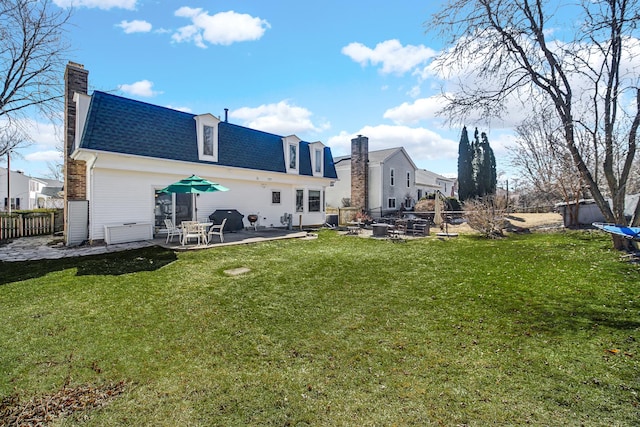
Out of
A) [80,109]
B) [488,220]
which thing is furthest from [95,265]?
[488,220]

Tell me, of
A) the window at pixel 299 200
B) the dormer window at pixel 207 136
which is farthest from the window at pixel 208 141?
the window at pixel 299 200

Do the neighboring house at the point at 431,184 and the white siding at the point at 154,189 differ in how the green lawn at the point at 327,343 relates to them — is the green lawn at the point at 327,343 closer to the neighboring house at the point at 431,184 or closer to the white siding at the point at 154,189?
the white siding at the point at 154,189

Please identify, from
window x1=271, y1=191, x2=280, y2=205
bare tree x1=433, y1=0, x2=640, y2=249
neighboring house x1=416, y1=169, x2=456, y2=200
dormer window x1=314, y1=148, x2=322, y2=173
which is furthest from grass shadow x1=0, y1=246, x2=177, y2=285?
neighboring house x1=416, y1=169, x2=456, y2=200

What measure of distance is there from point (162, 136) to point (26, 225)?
7.66 metres

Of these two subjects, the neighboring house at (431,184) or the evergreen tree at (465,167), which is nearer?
the evergreen tree at (465,167)

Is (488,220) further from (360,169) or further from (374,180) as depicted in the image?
(374,180)

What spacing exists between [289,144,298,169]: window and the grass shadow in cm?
954

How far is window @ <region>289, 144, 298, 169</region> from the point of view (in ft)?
56.2

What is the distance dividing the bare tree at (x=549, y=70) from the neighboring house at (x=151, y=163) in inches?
390

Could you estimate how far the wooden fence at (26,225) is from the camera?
12.6 m

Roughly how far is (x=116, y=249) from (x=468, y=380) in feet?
33.2

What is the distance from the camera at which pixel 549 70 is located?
7762 millimetres

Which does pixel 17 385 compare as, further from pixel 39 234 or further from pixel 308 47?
pixel 39 234

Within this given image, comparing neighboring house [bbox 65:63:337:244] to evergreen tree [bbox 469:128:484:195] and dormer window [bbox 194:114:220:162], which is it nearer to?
dormer window [bbox 194:114:220:162]
